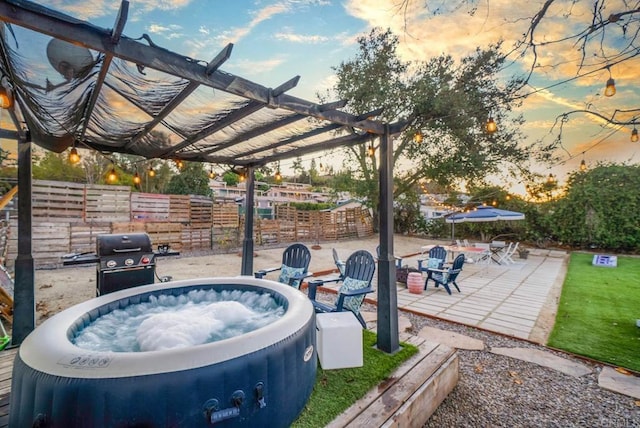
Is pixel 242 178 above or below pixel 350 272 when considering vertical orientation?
above

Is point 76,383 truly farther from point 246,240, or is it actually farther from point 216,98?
point 246,240

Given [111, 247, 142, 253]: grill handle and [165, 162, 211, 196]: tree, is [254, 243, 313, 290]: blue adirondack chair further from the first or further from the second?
[165, 162, 211, 196]: tree

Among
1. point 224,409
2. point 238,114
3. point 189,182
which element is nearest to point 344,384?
point 224,409

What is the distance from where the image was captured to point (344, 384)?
2.32m

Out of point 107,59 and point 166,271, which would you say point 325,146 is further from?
point 166,271

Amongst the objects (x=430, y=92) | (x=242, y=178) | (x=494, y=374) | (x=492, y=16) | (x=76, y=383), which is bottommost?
(x=494, y=374)

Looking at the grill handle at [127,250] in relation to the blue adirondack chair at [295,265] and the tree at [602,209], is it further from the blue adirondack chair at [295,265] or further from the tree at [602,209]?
the tree at [602,209]

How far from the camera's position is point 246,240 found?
5348 mm

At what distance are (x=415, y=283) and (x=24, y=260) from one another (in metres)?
5.92

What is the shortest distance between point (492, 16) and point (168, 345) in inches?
182

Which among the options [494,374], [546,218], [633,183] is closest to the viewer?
[494,374]

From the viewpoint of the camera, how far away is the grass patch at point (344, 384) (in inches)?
78.0

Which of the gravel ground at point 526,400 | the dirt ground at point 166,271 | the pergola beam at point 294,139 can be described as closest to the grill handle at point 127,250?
the dirt ground at point 166,271

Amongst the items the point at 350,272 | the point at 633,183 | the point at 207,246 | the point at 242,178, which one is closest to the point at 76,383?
the point at 350,272
